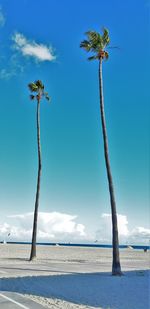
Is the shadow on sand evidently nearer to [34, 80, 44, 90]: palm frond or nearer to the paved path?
the paved path

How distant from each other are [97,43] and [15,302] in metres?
19.2

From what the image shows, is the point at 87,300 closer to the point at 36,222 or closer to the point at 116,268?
the point at 116,268

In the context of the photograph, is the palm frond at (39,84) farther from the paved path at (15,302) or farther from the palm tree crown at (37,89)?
the paved path at (15,302)

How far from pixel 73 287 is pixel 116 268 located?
655cm

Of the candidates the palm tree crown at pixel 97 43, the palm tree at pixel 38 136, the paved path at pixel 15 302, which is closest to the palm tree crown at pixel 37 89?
the palm tree at pixel 38 136

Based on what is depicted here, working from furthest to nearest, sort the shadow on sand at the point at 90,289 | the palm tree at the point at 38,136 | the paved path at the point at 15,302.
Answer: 1. the palm tree at the point at 38,136
2. the shadow on sand at the point at 90,289
3. the paved path at the point at 15,302

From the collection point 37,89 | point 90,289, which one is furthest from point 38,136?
point 90,289

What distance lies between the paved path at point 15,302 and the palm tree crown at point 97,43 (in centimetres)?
1758

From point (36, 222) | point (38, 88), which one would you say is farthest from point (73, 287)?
point (38, 88)

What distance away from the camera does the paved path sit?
475 inches

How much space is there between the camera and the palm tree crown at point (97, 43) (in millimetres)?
27375

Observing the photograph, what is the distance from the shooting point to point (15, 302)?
42.3 feet

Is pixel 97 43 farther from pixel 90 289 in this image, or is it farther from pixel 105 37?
pixel 90 289

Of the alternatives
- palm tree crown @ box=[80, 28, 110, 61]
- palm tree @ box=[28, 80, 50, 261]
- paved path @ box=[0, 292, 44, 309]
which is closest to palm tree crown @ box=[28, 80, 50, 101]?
palm tree @ box=[28, 80, 50, 261]
